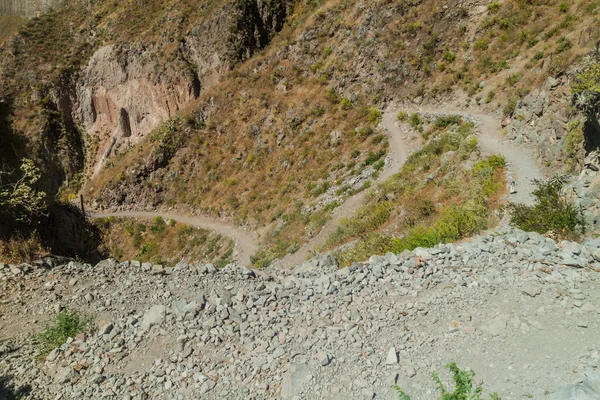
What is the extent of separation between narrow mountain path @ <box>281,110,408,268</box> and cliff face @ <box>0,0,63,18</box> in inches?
3015

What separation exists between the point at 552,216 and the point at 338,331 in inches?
242

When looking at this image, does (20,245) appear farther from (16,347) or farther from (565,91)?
(565,91)

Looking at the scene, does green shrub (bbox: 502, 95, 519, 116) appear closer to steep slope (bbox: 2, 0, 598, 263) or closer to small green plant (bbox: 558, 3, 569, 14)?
steep slope (bbox: 2, 0, 598, 263)

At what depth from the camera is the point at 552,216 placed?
8.42m

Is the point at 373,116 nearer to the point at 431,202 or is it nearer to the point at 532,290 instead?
the point at 431,202

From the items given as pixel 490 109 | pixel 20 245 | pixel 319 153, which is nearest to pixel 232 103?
pixel 319 153

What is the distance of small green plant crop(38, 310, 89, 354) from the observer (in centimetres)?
689

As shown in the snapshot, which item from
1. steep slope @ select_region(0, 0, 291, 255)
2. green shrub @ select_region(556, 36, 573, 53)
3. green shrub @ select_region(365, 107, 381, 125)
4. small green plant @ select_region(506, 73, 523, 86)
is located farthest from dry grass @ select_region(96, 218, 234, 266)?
green shrub @ select_region(556, 36, 573, 53)

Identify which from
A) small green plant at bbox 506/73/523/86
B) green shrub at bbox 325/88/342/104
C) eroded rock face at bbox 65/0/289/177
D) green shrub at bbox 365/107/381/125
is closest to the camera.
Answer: small green plant at bbox 506/73/523/86

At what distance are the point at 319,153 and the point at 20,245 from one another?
20.1 metres

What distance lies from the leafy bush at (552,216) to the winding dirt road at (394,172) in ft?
5.87

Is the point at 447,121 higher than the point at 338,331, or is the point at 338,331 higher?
the point at 447,121

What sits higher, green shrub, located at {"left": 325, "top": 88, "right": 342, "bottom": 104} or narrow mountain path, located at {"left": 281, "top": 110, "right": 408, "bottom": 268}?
green shrub, located at {"left": 325, "top": 88, "right": 342, "bottom": 104}

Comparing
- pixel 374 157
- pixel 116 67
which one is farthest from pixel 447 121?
pixel 116 67
